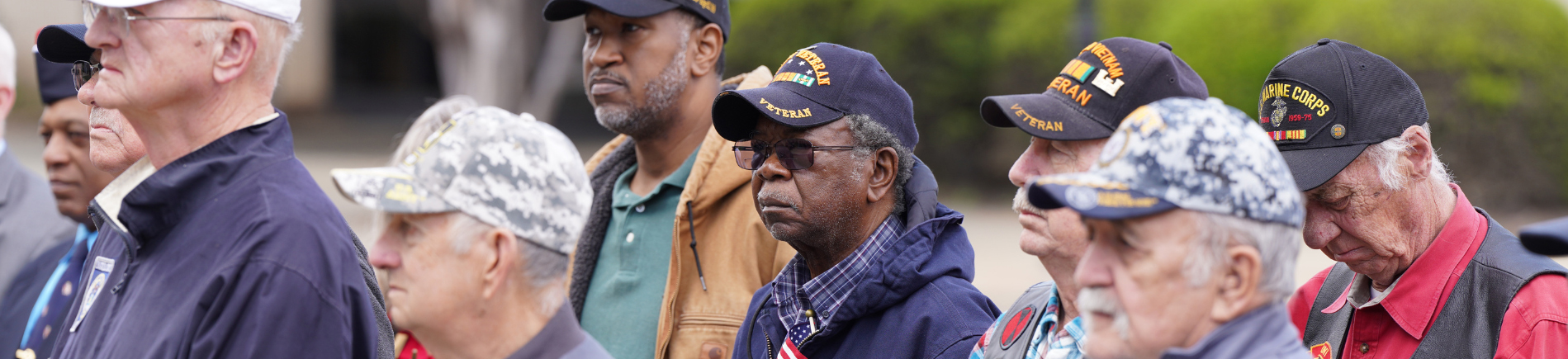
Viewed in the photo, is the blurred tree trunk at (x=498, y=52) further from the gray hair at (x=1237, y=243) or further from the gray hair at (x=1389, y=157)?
the gray hair at (x=1237, y=243)

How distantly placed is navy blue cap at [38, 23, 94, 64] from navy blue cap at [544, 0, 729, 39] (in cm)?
142

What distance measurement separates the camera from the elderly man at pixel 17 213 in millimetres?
4281

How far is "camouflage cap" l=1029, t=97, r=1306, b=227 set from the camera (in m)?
1.62

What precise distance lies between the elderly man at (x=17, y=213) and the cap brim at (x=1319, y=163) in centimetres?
417

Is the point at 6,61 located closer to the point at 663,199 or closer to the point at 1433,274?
the point at 663,199

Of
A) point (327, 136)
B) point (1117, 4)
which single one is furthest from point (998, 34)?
point (327, 136)

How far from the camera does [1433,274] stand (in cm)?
250

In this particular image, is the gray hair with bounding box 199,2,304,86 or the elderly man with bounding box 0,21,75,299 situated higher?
the gray hair with bounding box 199,2,304,86

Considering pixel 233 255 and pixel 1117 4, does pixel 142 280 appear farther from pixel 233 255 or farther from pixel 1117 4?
pixel 1117 4

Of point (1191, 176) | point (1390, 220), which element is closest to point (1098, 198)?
point (1191, 176)

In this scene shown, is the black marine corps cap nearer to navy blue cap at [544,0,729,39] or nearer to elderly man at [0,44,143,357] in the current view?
navy blue cap at [544,0,729,39]

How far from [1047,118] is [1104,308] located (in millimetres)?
765

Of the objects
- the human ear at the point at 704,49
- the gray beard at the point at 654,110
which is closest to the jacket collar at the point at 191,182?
the gray beard at the point at 654,110

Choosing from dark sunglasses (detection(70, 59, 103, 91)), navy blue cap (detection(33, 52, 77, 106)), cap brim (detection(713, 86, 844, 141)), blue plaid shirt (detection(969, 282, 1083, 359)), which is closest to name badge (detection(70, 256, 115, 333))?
dark sunglasses (detection(70, 59, 103, 91))
